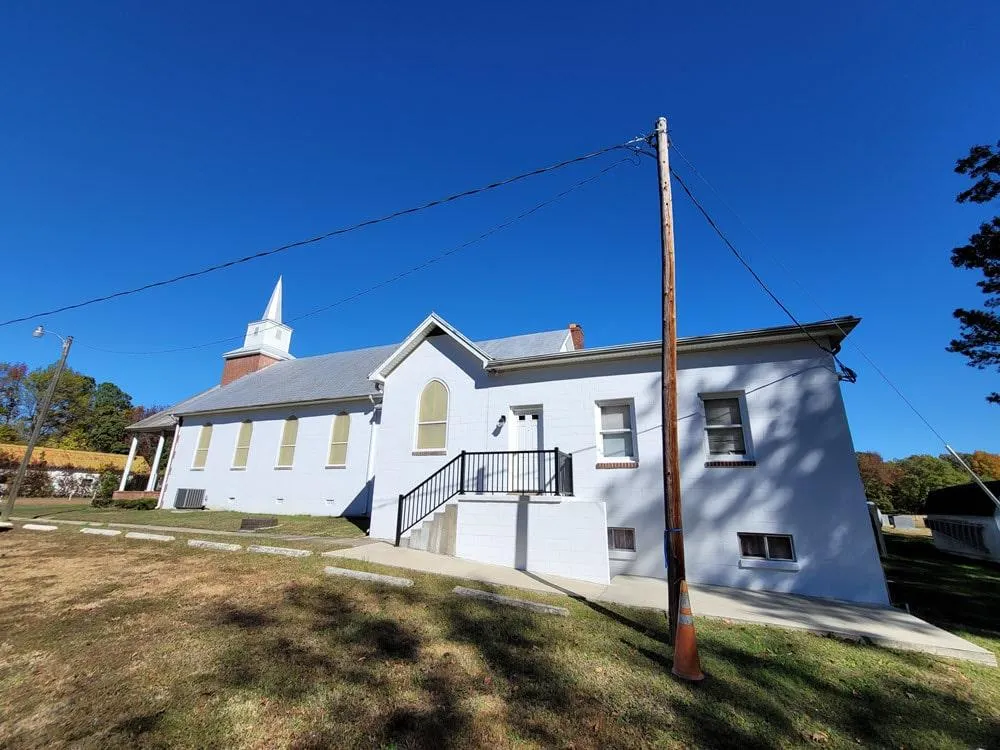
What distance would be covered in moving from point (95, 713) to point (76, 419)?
61.7m

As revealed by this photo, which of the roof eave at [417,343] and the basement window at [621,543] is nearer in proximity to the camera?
the basement window at [621,543]

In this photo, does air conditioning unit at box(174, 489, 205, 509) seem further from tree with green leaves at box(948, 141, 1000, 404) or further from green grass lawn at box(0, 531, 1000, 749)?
tree with green leaves at box(948, 141, 1000, 404)

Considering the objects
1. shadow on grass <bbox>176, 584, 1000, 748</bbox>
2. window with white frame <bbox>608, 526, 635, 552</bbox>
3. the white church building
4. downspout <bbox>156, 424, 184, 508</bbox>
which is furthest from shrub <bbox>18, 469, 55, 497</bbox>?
window with white frame <bbox>608, 526, 635, 552</bbox>

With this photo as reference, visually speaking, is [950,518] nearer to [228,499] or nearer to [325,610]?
[325,610]

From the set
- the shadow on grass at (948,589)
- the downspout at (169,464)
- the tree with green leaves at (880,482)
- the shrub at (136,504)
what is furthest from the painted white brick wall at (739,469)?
the tree with green leaves at (880,482)

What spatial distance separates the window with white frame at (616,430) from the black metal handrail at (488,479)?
954mm

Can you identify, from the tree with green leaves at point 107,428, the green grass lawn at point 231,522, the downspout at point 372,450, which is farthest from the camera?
the tree with green leaves at point 107,428

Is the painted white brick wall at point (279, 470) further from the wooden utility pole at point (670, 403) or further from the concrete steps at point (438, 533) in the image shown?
the wooden utility pole at point (670, 403)

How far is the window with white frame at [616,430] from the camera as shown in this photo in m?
10.0

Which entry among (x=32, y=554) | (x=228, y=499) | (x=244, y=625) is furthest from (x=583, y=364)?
(x=228, y=499)

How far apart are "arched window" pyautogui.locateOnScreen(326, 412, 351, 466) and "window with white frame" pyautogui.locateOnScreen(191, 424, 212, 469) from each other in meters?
8.30

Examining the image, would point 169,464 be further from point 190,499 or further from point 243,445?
point 243,445

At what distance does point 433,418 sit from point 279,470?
10.1m

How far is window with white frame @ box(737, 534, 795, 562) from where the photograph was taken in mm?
8336
